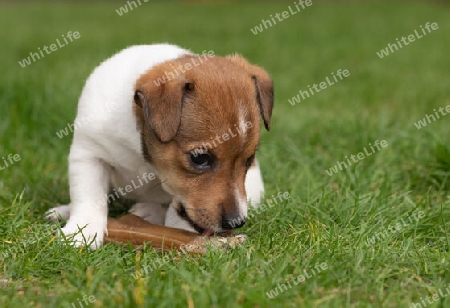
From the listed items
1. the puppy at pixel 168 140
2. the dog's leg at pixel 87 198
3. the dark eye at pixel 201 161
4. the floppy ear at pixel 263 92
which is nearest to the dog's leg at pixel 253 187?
the puppy at pixel 168 140

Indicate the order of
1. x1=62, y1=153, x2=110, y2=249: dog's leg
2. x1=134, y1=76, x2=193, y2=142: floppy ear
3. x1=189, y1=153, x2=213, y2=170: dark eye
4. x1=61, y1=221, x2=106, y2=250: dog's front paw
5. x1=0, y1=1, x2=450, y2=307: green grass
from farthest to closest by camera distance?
x1=62, y1=153, x2=110, y2=249: dog's leg < x1=61, y1=221, x2=106, y2=250: dog's front paw < x1=189, y1=153, x2=213, y2=170: dark eye < x1=134, y1=76, x2=193, y2=142: floppy ear < x1=0, y1=1, x2=450, y2=307: green grass

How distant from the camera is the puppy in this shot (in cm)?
463

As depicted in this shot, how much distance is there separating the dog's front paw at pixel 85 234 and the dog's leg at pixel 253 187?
121 centimetres

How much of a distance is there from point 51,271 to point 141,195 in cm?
130

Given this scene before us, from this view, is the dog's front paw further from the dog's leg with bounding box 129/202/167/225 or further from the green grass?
the dog's leg with bounding box 129/202/167/225

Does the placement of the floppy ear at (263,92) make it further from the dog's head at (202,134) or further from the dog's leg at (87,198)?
the dog's leg at (87,198)

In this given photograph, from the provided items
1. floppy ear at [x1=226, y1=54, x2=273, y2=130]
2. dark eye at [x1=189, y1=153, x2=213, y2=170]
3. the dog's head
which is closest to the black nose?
the dog's head

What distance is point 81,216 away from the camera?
521 cm

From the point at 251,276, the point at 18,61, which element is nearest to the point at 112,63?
the point at 251,276

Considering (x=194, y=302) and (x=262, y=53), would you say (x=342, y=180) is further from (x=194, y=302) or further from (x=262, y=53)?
(x=262, y=53)

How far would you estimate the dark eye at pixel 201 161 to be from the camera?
15.4ft

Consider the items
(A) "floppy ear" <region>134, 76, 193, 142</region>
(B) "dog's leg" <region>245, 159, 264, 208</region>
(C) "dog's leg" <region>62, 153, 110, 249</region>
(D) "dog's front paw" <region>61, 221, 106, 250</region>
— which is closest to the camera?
(A) "floppy ear" <region>134, 76, 193, 142</region>

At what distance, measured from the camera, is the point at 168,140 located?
15.1 ft

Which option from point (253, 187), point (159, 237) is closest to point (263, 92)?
point (253, 187)
